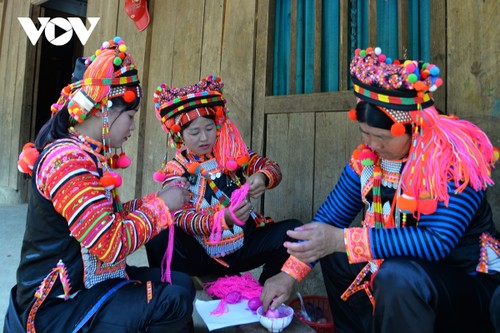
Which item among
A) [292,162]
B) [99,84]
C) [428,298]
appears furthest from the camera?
[292,162]

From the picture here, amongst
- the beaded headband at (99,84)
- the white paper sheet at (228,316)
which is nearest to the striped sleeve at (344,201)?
the white paper sheet at (228,316)

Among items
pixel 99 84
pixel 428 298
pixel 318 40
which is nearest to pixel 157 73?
pixel 318 40

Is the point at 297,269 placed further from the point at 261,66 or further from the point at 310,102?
the point at 261,66

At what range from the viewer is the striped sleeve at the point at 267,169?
Result: 2.61 metres

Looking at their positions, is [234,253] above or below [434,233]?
below

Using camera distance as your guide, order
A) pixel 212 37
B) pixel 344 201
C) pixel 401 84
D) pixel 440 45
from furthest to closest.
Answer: pixel 212 37, pixel 440 45, pixel 344 201, pixel 401 84

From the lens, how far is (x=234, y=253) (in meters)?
2.55

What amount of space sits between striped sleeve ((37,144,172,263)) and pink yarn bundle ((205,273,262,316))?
0.68m

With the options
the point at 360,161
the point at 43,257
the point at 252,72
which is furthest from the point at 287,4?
the point at 43,257

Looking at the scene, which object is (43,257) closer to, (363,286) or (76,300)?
Answer: (76,300)

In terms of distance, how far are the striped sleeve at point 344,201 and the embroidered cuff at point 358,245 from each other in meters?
0.42

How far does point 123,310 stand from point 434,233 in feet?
4.24

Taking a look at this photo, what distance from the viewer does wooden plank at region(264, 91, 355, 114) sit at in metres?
2.79

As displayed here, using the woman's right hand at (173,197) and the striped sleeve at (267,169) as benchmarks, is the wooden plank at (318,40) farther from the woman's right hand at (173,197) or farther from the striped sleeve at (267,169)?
the woman's right hand at (173,197)
